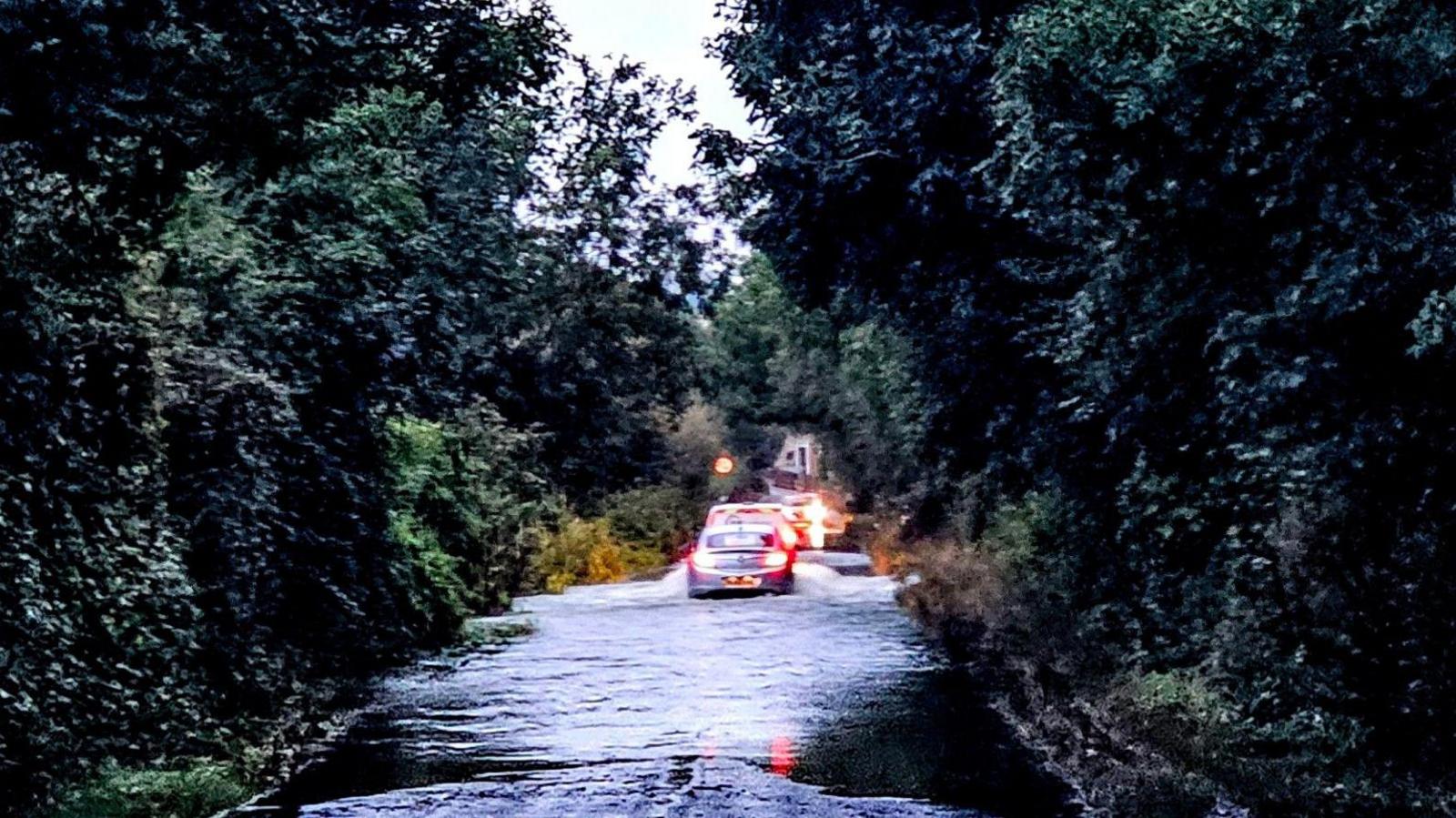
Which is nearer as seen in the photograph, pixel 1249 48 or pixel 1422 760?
pixel 1422 760

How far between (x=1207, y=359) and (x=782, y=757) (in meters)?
4.46

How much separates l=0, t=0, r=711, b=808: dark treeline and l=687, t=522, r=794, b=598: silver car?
4.24 m

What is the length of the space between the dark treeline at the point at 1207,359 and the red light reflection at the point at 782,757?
82.4 inches

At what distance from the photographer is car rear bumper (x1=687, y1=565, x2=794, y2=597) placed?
3306cm

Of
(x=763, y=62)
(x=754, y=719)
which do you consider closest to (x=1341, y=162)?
(x=754, y=719)

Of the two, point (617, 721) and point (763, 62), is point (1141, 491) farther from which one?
point (763, 62)

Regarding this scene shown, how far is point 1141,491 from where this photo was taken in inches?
559

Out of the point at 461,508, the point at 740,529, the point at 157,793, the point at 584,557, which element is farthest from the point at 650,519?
the point at 157,793

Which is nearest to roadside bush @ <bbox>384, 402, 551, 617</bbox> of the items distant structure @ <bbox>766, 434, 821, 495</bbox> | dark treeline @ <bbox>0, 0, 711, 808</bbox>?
dark treeline @ <bbox>0, 0, 711, 808</bbox>

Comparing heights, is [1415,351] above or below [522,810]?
above

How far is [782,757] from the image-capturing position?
13508mm

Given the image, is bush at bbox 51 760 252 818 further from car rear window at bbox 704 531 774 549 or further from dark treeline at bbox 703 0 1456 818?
car rear window at bbox 704 531 774 549

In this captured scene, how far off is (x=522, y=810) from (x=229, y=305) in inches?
241

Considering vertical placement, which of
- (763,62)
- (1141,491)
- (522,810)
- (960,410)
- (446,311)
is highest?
(763,62)
